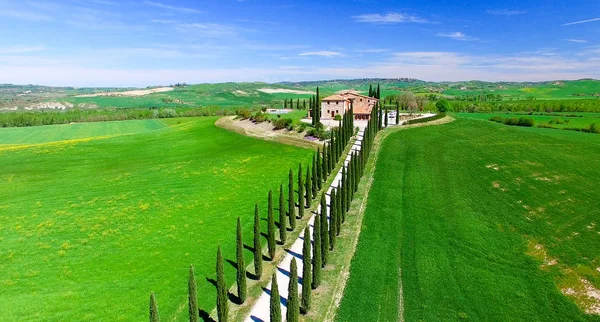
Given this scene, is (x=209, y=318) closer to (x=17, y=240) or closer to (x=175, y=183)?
(x=17, y=240)

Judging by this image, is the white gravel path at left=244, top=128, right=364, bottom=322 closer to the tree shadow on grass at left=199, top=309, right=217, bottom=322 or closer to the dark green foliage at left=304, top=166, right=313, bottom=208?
the tree shadow on grass at left=199, top=309, right=217, bottom=322

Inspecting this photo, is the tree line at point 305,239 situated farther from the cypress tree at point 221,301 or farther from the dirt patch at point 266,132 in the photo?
the dirt patch at point 266,132

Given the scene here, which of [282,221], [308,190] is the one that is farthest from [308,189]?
[282,221]

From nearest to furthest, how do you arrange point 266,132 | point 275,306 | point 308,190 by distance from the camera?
point 275,306
point 308,190
point 266,132

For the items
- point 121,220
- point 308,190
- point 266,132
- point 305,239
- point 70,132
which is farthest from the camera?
point 70,132

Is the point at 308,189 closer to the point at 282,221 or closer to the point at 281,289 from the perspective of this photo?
the point at 282,221

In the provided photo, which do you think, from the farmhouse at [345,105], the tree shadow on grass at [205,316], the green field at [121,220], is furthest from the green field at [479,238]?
the farmhouse at [345,105]
